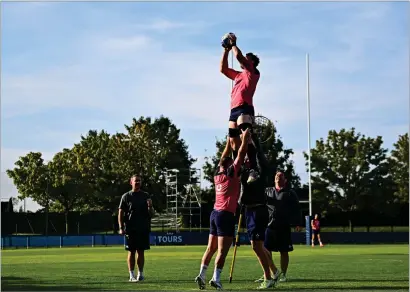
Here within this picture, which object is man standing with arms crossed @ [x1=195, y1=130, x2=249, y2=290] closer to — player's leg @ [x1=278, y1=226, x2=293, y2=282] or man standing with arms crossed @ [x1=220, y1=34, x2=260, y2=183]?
man standing with arms crossed @ [x1=220, y1=34, x2=260, y2=183]

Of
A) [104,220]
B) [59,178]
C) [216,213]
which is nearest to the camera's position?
[216,213]

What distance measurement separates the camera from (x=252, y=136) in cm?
1230

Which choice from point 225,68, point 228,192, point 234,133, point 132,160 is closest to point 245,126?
point 234,133

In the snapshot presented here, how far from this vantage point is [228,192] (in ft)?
39.2

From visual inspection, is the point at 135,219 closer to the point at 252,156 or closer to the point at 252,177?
the point at 252,156

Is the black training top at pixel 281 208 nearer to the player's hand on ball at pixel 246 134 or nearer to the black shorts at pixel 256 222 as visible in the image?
the black shorts at pixel 256 222

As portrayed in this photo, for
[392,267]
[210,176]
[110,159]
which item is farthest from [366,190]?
[392,267]

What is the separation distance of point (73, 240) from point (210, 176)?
2902 cm

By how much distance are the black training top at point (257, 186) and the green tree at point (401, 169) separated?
6189 centimetres

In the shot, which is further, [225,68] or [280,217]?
[280,217]

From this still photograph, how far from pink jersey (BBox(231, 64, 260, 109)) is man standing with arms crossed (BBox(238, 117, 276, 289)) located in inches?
14.6

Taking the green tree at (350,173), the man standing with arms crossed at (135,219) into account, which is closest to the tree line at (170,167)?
the green tree at (350,173)

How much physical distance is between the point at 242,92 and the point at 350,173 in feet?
210

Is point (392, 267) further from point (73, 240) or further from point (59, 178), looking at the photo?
point (59, 178)
